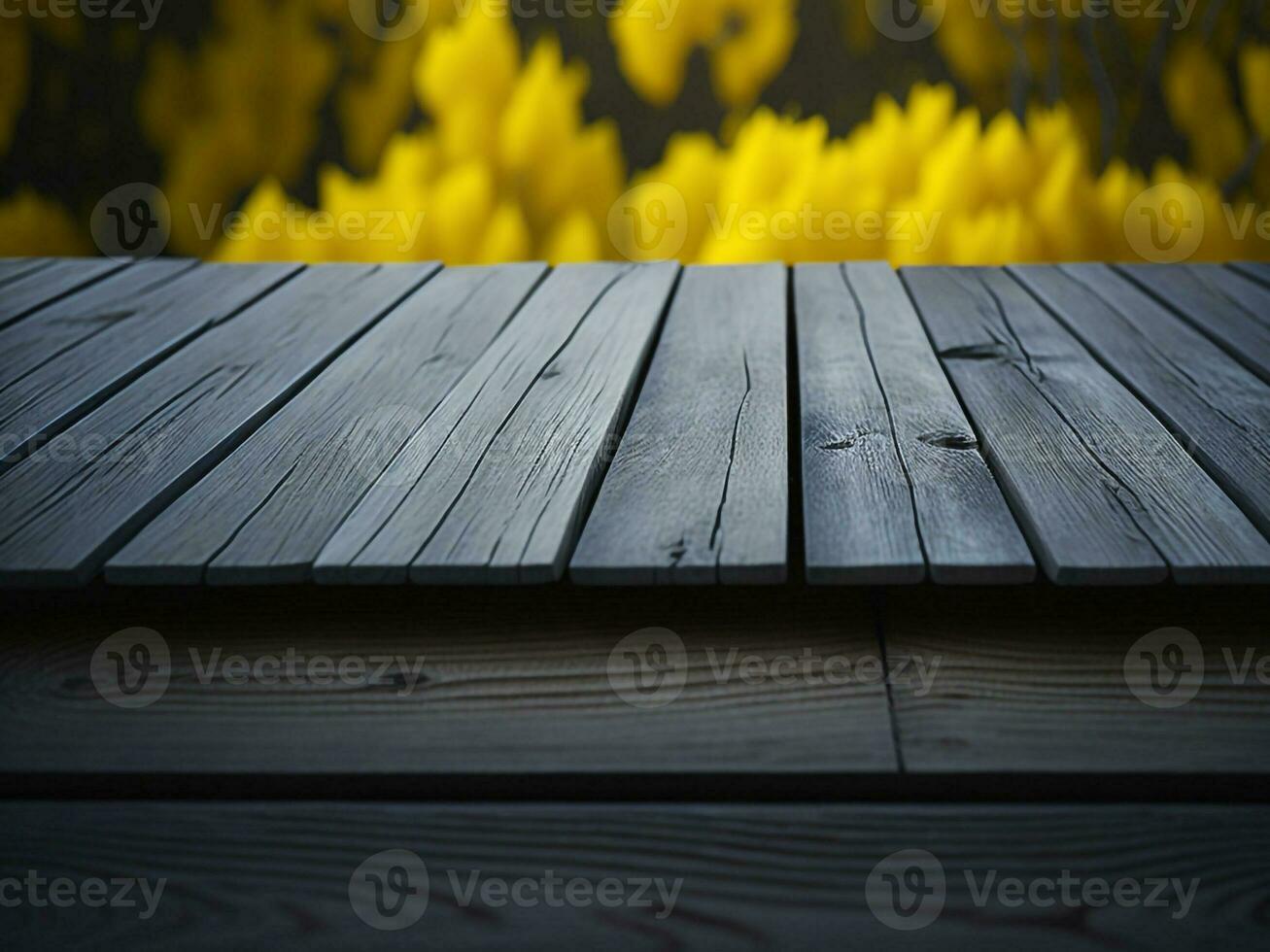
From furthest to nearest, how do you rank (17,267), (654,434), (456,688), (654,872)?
(17,267) → (654,434) → (456,688) → (654,872)

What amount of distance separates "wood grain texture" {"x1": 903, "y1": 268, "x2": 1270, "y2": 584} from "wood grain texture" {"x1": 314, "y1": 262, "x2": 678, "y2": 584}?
387mm

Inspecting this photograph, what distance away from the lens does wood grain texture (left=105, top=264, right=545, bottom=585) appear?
0.91 metres

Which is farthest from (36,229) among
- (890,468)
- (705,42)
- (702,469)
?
(890,468)

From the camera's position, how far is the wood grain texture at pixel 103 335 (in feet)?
4.22

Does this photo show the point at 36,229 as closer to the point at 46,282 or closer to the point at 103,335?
the point at 46,282

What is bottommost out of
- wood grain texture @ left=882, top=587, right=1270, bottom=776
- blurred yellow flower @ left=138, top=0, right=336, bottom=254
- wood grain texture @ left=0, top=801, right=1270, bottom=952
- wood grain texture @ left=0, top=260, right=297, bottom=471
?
wood grain texture @ left=0, top=801, right=1270, bottom=952

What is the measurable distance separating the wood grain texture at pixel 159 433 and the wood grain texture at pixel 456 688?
0.06 m

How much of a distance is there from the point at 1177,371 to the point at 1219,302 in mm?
388

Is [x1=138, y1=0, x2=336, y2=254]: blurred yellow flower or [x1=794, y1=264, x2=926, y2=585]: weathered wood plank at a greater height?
[x1=138, y1=0, x2=336, y2=254]: blurred yellow flower

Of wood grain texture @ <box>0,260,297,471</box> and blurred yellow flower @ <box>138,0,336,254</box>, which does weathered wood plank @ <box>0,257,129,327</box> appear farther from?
blurred yellow flower @ <box>138,0,336,254</box>

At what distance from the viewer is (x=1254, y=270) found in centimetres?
184

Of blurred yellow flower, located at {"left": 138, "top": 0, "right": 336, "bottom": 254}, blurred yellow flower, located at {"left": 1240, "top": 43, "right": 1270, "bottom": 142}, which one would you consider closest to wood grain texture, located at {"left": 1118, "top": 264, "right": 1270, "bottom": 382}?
blurred yellow flower, located at {"left": 1240, "top": 43, "right": 1270, "bottom": 142}

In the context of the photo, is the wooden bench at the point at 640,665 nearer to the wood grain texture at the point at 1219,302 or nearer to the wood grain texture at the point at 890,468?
the wood grain texture at the point at 890,468

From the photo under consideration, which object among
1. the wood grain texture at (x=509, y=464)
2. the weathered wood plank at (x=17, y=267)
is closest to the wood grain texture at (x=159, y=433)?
the wood grain texture at (x=509, y=464)
